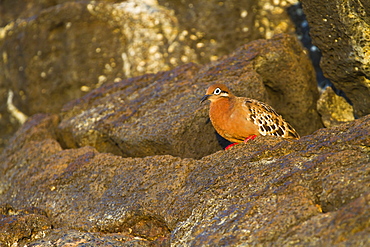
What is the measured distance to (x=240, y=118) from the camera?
7.09m

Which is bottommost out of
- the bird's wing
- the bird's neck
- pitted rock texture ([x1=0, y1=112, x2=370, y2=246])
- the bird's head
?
the bird's wing

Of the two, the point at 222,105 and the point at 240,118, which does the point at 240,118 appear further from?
the point at 222,105

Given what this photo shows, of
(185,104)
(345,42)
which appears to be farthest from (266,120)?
(345,42)

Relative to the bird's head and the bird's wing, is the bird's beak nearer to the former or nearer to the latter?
the bird's head

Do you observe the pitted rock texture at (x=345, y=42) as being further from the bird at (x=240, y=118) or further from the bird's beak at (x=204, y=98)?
the bird's beak at (x=204, y=98)

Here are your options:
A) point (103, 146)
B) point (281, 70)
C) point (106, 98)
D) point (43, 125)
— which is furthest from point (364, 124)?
point (43, 125)

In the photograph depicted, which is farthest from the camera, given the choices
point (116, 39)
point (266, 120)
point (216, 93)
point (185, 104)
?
point (116, 39)

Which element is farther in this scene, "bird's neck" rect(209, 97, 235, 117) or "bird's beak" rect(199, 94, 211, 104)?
"bird's beak" rect(199, 94, 211, 104)

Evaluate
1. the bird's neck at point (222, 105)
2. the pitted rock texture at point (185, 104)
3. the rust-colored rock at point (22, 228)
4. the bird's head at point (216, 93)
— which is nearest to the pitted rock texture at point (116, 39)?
the pitted rock texture at point (185, 104)

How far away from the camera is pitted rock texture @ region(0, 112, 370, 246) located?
4.65 m

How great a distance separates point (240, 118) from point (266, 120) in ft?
1.34

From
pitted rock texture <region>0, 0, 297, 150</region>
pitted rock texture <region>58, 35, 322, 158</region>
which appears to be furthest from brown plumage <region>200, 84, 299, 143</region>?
pitted rock texture <region>0, 0, 297, 150</region>

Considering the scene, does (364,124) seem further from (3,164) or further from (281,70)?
(3,164)

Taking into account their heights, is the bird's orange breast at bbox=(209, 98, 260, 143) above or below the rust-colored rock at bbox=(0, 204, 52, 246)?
below
